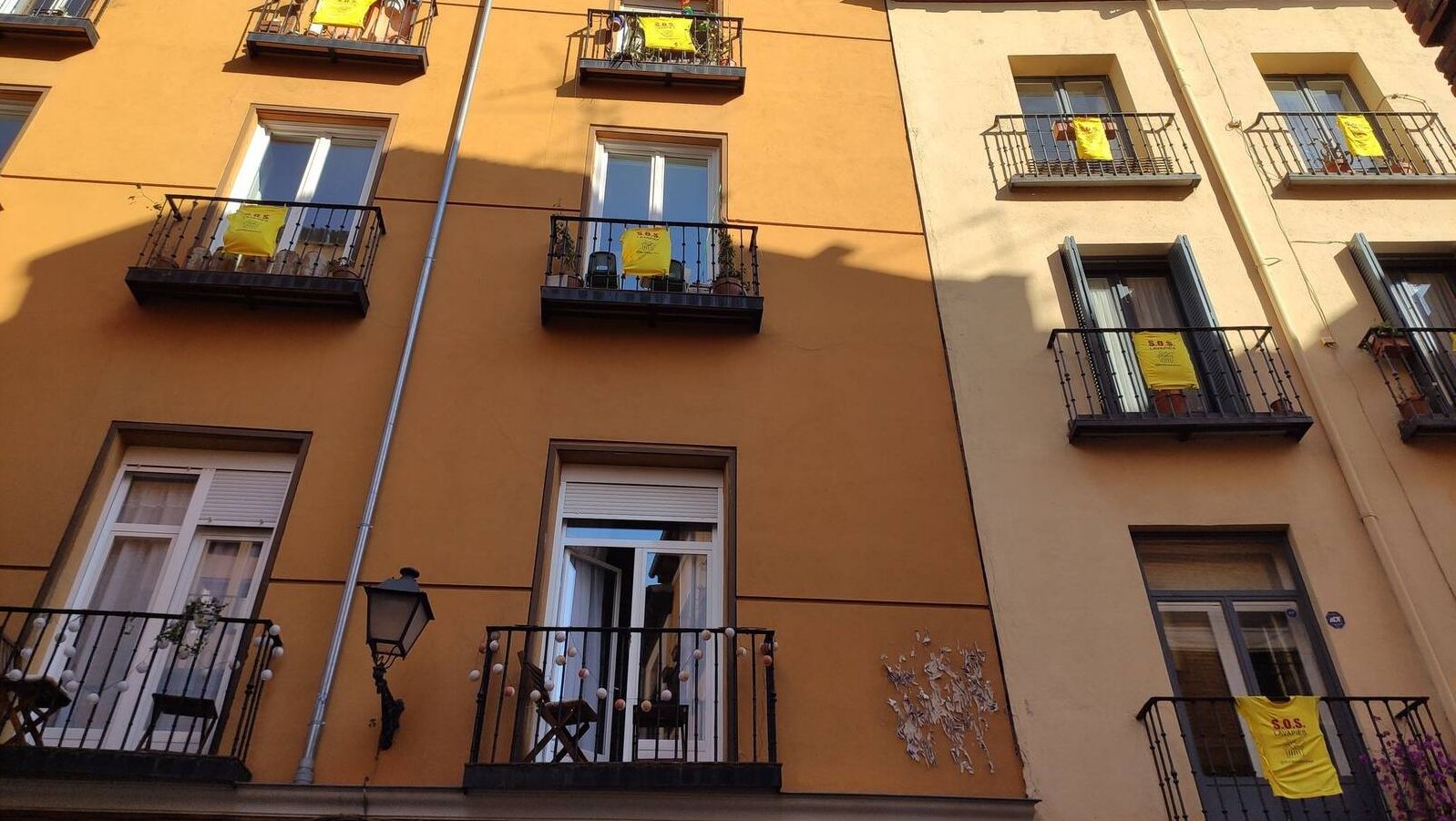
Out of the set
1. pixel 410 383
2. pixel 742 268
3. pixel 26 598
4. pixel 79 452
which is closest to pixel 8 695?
pixel 26 598

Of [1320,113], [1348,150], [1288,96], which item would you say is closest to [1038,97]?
[1288,96]

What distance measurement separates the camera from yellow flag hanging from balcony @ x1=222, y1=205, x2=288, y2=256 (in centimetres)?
862

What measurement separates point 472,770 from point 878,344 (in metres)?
4.87

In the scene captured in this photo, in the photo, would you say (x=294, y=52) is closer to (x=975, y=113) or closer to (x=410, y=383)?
(x=410, y=383)

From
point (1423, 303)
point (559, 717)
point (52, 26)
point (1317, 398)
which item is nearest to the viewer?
point (559, 717)

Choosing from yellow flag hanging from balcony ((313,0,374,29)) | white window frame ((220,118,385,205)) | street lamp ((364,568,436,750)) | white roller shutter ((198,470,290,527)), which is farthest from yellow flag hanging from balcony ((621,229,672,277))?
yellow flag hanging from balcony ((313,0,374,29))

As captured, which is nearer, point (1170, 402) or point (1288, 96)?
point (1170, 402)

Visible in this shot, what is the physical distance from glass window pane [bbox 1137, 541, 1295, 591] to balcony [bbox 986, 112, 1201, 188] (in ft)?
12.9

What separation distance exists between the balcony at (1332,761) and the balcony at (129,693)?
6120mm

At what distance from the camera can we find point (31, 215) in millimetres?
8836

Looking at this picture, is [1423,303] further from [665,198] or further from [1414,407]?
[665,198]

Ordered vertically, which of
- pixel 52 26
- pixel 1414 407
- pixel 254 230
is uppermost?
pixel 52 26

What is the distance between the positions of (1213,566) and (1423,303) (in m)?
3.89

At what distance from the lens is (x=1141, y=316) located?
9578 millimetres
